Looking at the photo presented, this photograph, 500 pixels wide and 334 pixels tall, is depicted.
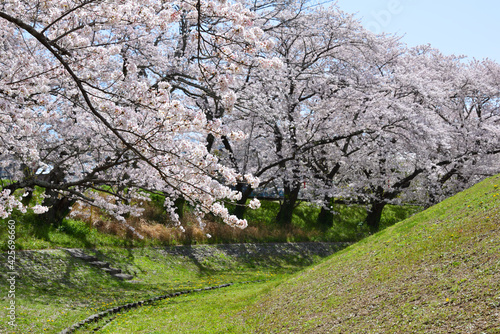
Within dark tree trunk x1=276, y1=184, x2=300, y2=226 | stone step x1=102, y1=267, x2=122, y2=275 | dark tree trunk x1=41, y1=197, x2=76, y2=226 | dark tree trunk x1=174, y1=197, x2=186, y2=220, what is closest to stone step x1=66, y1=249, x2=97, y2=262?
stone step x1=102, y1=267, x2=122, y2=275

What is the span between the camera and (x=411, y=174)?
26500 mm

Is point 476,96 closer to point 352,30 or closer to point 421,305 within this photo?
point 352,30

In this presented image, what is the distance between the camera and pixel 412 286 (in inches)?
295

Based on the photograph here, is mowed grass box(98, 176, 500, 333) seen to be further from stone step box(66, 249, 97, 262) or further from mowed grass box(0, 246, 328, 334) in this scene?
stone step box(66, 249, 97, 262)

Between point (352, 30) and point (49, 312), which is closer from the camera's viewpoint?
point (49, 312)

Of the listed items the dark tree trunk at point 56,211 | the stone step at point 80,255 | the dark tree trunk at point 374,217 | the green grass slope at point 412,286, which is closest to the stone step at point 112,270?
the stone step at point 80,255

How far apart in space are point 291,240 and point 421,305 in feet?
61.1

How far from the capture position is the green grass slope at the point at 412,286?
6.18m

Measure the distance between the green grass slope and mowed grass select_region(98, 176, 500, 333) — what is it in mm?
18

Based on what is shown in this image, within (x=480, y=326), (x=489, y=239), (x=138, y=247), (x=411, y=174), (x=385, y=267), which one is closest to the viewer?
(x=480, y=326)

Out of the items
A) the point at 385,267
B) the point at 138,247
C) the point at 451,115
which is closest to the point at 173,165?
the point at 385,267

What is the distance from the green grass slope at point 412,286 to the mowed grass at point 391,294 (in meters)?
0.02

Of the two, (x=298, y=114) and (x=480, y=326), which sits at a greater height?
(x=298, y=114)

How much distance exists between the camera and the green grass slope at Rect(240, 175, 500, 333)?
6.18 metres
